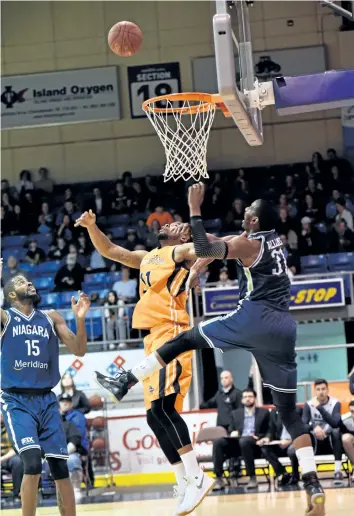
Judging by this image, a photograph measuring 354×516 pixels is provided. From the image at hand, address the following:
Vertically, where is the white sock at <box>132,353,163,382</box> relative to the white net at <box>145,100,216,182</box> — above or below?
below

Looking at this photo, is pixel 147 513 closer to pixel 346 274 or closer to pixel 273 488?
pixel 273 488

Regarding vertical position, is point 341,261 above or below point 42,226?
below

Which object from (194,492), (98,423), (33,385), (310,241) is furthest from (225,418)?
(310,241)

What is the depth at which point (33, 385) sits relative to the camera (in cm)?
770

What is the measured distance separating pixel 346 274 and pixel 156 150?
847 cm

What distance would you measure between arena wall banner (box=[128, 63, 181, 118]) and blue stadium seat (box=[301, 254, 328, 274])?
22.2 ft

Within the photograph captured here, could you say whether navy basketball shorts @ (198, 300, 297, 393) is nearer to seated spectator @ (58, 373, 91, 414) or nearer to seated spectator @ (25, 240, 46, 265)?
seated spectator @ (58, 373, 91, 414)

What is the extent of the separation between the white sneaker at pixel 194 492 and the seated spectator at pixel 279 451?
513 centimetres

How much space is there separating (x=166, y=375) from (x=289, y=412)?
130 cm

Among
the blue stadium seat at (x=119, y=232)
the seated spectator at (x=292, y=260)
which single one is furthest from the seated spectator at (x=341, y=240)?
the blue stadium seat at (x=119, y=232)

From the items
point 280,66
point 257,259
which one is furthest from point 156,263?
point 280,66

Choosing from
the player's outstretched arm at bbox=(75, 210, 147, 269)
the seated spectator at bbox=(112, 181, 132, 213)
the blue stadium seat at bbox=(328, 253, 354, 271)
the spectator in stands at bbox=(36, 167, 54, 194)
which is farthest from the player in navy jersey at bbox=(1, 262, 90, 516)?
the spectator in stands at bbox=(36, 167, 54, 194)

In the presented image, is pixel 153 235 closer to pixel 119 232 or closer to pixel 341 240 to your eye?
pixel 119 232

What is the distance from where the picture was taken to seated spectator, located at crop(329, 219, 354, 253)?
2034 centimetres
